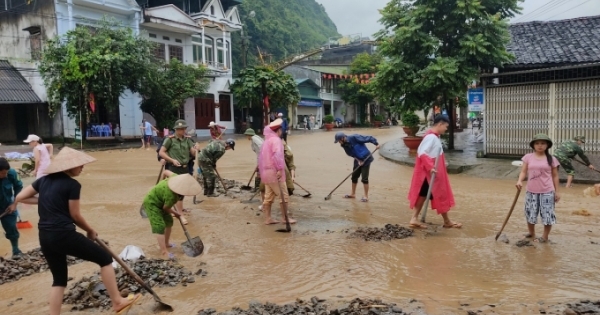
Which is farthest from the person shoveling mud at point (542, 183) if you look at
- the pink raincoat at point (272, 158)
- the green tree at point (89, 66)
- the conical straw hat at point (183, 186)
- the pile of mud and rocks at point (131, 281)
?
the green tree at point (89, 66)

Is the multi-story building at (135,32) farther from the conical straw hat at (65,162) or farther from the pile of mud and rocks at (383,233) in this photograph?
the conical straw hat at (65,162)

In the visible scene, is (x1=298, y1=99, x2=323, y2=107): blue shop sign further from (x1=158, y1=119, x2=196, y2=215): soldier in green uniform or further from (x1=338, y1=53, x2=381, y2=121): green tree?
(x1=158, y1=119, x2=196, y2=215): soldier in green uniform

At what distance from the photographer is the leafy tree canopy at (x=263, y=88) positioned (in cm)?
3034

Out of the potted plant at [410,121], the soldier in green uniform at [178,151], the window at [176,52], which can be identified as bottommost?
the soldier in green uniform at [178,151]

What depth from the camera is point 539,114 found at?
14203 millimetres

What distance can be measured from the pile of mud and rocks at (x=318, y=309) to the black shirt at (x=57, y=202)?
141 centimetres

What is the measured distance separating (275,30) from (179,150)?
48259 millimetres

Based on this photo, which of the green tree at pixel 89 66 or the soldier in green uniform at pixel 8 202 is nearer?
the soldier in green uniform at pixel 8 202

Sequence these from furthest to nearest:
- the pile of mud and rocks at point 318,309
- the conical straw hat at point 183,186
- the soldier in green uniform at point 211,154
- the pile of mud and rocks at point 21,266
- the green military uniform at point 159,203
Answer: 1. the soldier in green uniform at point 211,154
2. the green military uniform at point 159,203
3. the conical straw hat at point 183,186
4. the pile of mud and rocks at point 21,266
5. the pile of mud and rocks at point 318,309

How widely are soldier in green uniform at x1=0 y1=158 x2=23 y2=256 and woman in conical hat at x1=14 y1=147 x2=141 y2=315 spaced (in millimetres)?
2361

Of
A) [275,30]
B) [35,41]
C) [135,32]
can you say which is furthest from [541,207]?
[275,30]

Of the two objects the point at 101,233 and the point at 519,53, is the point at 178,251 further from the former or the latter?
the point at 519,53

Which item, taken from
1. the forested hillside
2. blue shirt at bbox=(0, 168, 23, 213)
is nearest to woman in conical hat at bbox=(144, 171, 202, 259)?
blue shirt at bbox=(0, 168, 23, 213)

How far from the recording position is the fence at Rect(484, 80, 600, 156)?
13289 mm
